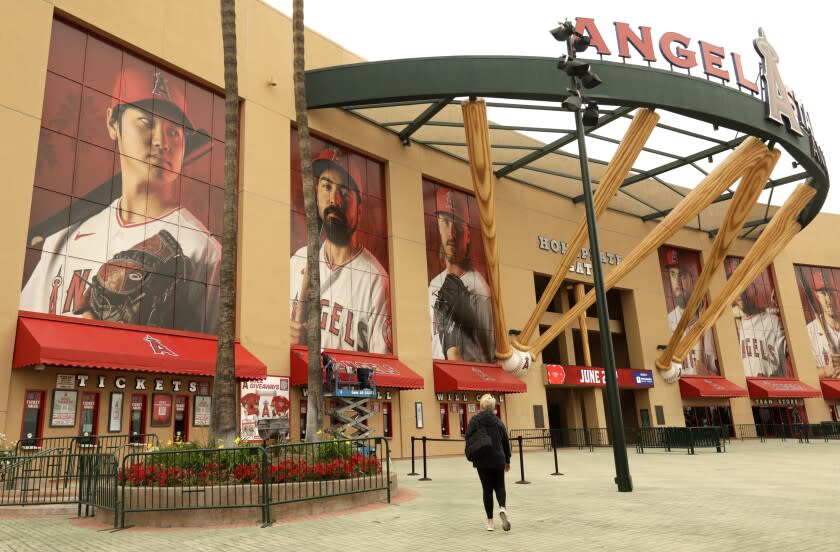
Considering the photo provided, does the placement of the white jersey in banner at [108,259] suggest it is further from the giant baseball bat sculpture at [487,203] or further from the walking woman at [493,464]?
the walking woman at [493,464]

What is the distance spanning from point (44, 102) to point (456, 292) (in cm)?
1970

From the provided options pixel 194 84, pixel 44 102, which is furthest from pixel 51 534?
pixel 194 84

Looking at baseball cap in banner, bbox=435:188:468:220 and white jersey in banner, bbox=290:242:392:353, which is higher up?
baseball cap in banner, bbox=435:188:468:220

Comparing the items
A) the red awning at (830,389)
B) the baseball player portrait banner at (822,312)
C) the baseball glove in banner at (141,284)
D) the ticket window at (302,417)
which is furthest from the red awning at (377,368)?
the baseball player portrait banner at (822,312)

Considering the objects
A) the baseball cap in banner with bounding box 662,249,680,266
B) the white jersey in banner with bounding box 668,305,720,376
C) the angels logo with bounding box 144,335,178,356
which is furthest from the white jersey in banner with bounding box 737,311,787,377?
the angels logo with bounding box 144,335,178,356

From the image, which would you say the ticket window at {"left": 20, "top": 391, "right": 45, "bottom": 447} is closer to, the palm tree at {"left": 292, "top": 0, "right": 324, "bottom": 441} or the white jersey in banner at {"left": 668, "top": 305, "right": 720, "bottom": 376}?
the palm tree at {"left": 292, "top": 0, "right": 324, "bottom": 441}

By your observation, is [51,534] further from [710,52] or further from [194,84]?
[710,52]

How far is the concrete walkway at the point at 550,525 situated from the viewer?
7.52m

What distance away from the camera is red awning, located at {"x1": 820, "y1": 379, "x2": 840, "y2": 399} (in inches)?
1870

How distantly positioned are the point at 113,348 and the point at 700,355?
128ft

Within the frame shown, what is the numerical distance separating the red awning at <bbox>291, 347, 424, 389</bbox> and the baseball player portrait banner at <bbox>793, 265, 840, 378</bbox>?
3881cm

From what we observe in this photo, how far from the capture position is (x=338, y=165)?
28031 millimetres

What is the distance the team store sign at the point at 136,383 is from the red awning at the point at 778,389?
129 feet

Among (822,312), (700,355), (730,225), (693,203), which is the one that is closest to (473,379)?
(693,203)
